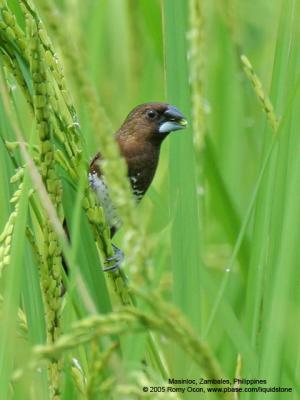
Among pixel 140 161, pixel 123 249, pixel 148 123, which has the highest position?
pixel 123 249

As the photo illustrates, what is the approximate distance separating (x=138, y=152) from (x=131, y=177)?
0.12m

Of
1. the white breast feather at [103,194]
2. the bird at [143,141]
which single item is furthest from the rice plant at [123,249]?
the bird at [143,141]

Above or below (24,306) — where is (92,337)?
above

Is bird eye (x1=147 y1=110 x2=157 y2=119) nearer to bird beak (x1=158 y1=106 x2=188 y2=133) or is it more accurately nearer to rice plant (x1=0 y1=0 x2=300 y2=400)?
bird beak (x1=158 y1=106 x2=188 y2=133)

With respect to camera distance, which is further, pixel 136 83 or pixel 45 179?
pixel 136 83

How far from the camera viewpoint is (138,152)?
3432 millimetres

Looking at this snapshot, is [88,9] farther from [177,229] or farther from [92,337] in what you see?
[92,337]

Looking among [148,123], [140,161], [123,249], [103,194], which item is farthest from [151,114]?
[123,249]

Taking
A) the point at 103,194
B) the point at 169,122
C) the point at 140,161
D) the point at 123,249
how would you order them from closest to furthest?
Result: the point at 123,249 < the point at 103,194 < the point at 169,122 < the point at 140,161

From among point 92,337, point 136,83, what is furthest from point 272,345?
point 136,83

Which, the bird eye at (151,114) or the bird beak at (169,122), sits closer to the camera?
the bird beak at (169,122)

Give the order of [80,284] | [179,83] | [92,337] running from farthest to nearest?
[179,83] < [80,284] < [92,337]

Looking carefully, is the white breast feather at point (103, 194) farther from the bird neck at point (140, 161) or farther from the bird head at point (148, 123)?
the bird head at point (148, 123)

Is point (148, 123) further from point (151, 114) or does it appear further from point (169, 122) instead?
point (169, 122)
